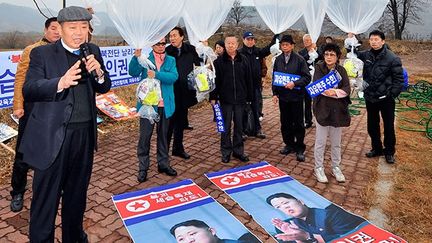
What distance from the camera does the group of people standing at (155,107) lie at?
2213 mm

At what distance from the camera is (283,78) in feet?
15.9

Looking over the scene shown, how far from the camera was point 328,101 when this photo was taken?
13.6ft

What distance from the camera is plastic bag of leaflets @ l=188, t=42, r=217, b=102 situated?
171 inches

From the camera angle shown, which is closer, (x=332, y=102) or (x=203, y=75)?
(x=332, y=102)

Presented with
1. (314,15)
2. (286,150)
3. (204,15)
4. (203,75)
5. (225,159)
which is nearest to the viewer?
(204,15)

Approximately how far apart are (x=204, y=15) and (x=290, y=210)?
263 cm

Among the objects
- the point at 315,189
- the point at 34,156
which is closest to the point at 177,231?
the point at 34,156

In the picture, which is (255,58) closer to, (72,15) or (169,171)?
(169,171)

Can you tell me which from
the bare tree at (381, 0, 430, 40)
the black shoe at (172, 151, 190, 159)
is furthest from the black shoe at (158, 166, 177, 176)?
the bare tree at (381, 0, 430, 40)

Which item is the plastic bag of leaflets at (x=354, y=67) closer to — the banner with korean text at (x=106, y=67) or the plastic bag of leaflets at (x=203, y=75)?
the plastic bag of leaflets at (x=203, y=75)

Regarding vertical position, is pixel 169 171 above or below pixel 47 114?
below

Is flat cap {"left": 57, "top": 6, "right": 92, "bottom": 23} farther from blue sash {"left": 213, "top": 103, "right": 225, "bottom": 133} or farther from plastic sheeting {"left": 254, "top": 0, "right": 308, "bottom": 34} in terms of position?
plastic sheeting {"left": 254, "top": 0, "right": 308, "bottom": 34}

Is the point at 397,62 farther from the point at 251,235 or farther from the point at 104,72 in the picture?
the point at 104,72

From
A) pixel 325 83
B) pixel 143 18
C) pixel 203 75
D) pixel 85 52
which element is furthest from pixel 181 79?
pixel 85 52
